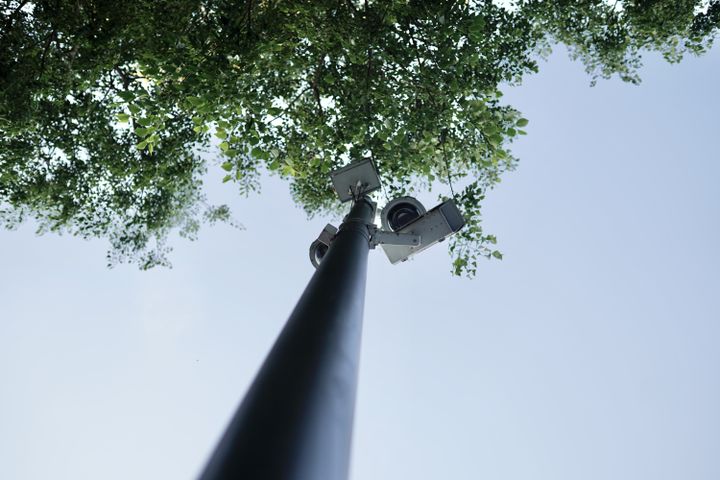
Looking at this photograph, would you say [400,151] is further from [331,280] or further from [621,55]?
[621,55]

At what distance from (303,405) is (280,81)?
10.4 metres

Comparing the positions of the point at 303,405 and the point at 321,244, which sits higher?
the point at 321,244

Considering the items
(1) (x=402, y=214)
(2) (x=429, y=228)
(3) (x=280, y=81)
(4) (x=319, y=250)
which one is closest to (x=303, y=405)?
(2) (x=429, y=228)

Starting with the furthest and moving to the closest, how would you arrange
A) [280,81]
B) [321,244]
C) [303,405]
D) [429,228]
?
[280,81] < [321,244] < [429,228] < [303,405]

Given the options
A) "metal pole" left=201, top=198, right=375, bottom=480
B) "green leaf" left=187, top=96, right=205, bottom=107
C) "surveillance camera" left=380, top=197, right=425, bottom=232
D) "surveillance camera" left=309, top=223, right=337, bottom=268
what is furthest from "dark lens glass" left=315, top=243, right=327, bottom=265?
"green leaf" left=187, top=96, right=205, bottom=107

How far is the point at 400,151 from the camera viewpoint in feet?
30.4

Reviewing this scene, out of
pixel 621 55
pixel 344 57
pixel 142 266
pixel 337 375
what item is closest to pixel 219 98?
pixel 344 57

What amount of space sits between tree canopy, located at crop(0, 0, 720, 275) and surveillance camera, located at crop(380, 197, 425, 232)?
2.48m

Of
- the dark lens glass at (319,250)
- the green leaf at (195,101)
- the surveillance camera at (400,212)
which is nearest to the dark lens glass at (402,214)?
the surveillance camera at (400,212)

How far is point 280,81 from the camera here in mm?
10445

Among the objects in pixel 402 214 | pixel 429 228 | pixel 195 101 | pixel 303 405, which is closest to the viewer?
pixel 303 405

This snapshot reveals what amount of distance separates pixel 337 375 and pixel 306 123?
9.70m

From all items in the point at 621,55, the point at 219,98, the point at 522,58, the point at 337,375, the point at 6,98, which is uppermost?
the point at 621,55

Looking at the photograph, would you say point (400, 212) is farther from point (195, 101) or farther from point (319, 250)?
point (195, 101)
